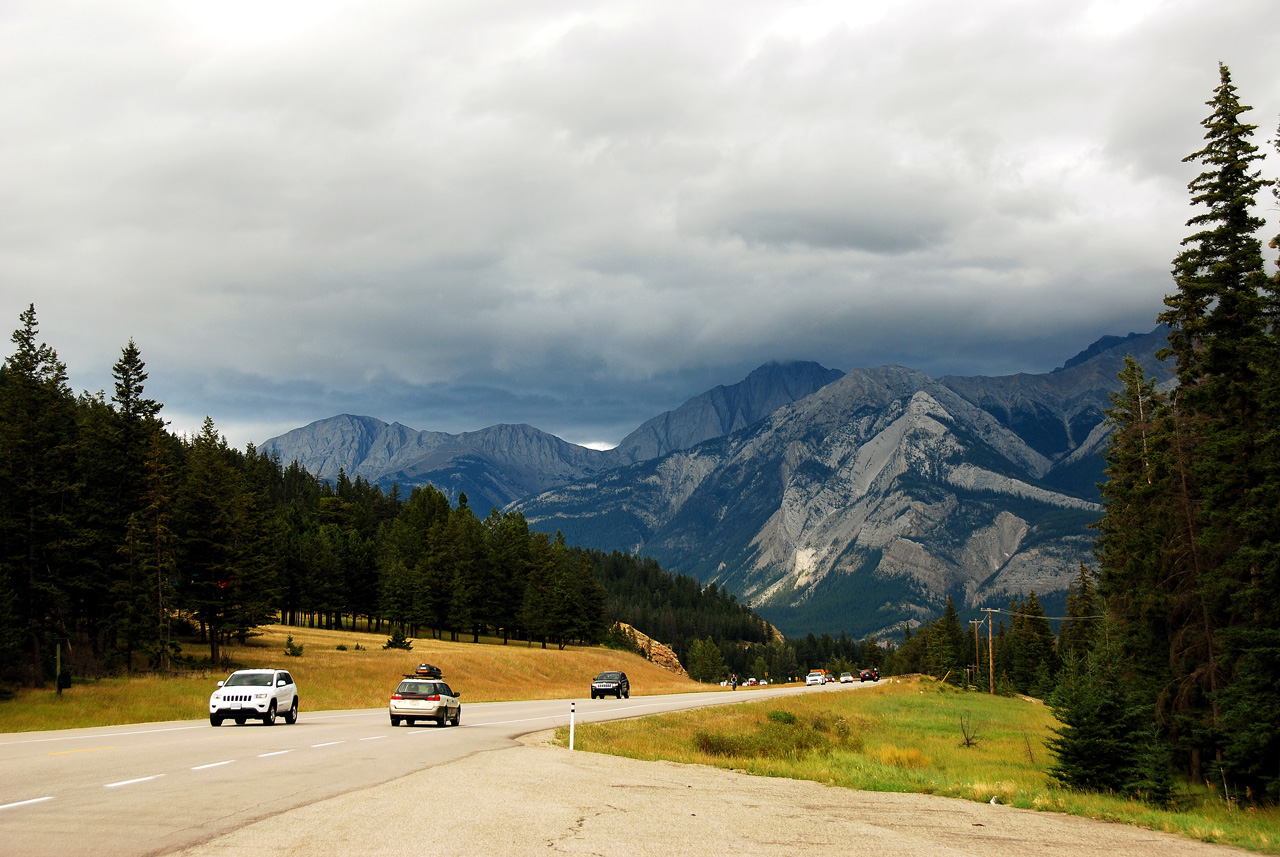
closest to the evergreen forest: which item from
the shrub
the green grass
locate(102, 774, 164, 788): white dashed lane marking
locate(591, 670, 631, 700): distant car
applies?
the green grass

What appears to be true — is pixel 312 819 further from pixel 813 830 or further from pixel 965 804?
pixel 965 804

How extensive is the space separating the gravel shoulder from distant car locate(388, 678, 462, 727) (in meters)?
14.0

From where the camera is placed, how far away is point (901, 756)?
27.5 m

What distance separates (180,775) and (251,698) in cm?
1524

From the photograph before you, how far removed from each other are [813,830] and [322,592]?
100 meters

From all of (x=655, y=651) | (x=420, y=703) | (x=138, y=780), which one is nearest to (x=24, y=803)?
(x=138, y=780)

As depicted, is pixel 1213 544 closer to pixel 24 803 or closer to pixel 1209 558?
pixel 1209 558

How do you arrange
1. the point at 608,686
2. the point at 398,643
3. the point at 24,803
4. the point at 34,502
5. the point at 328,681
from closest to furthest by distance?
the point at 24,803
the point at 34,502
the point at 328,681
the point at 608,686
the point at 398,643

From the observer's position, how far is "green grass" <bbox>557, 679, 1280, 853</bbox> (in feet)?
55.0

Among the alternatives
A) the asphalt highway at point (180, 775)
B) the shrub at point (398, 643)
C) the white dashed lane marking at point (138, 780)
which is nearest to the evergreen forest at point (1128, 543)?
the shrub at point (398, 643)

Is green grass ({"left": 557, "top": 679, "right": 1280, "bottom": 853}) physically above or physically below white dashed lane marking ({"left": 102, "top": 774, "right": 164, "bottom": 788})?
below

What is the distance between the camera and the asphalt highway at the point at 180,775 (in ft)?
33.0

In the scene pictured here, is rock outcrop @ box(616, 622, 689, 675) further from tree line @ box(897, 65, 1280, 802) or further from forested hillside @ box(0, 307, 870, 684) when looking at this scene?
tree line @ box(897, 65, 1280, 802)

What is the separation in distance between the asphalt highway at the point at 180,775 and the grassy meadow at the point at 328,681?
8.09m
